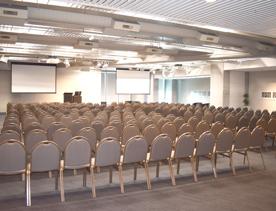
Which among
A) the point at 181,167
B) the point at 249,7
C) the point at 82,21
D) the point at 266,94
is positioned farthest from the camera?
the point at 266,94

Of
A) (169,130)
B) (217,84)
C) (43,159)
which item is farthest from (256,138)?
(217,84)

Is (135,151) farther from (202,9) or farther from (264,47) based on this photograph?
(264,47)

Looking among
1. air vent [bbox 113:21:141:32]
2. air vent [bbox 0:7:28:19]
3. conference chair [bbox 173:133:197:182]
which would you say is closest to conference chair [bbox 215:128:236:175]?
conference chair [bbox 173:133:197:182]

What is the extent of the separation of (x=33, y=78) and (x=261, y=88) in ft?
50.9

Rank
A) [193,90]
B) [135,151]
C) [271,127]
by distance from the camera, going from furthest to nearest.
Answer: [193,90] → [271,127] → [135,151]

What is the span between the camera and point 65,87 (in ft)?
81.4

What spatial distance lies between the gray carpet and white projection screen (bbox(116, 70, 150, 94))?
1647cm

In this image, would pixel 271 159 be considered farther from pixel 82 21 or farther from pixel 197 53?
pixel 197 53

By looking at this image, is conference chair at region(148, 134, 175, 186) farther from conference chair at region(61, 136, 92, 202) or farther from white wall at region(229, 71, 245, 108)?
white wall at region(229, 71, 245, 108)

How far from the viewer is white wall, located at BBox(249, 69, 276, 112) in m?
20.3

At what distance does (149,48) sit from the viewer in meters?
14.3

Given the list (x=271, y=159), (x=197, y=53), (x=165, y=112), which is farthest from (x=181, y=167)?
(x=197, y=53)

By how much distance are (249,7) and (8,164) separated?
5.39 metres

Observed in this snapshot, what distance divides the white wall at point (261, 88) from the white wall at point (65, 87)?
12.0 m
